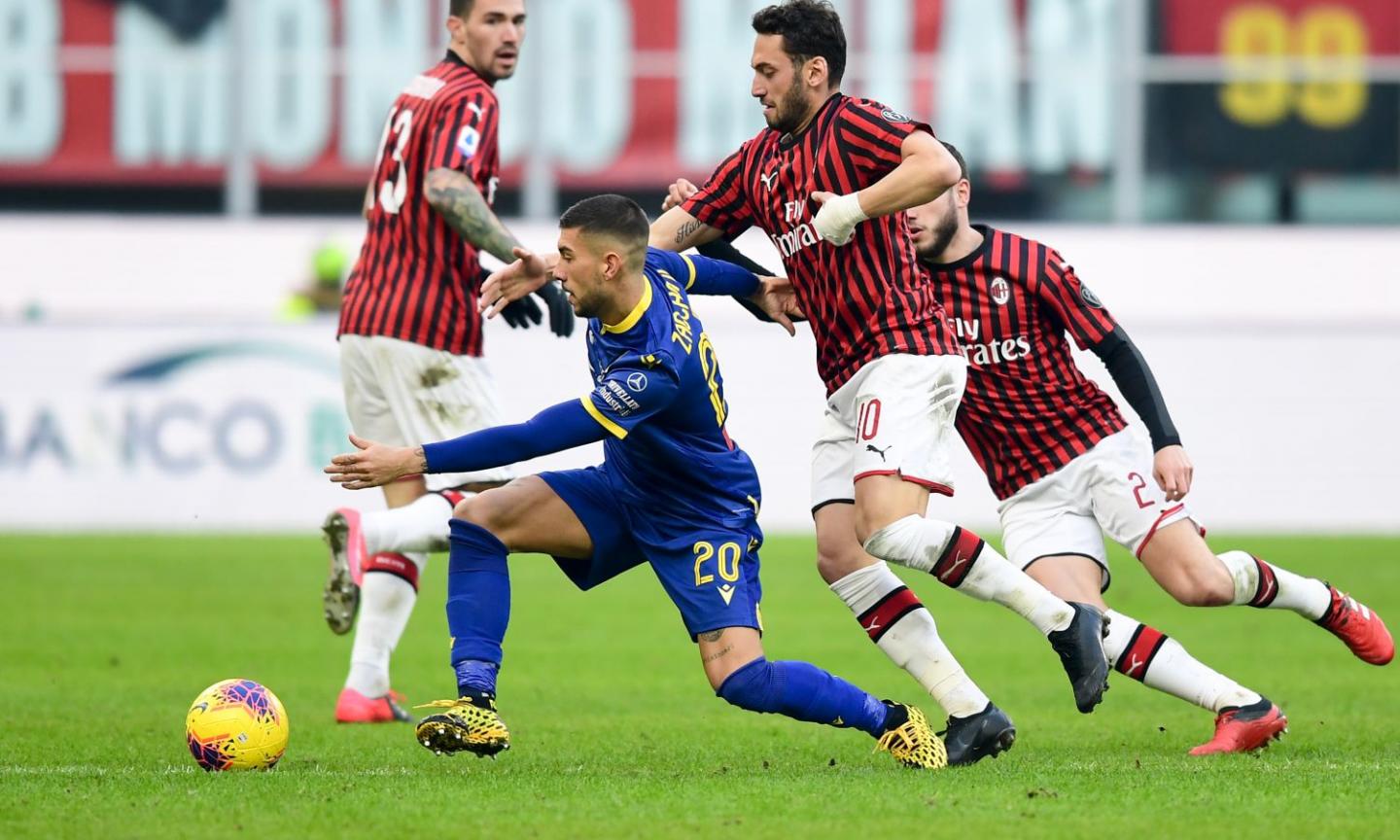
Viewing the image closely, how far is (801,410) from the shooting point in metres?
15.8

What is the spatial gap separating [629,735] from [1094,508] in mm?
1875

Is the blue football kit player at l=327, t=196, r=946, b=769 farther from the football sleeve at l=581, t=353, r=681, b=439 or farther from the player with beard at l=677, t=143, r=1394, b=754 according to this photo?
the player with beard at l=677, t=143, r=1394, b=754

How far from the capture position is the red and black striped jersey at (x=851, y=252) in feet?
20.6

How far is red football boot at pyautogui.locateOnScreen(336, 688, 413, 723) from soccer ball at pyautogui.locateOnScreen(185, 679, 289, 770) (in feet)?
4.28

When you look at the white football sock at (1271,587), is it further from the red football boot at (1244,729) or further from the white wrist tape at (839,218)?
the white wrist tape at (839,218)

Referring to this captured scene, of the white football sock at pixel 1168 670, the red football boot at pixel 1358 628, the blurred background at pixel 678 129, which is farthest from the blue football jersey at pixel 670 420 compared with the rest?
the blurred background at pixel 678 129

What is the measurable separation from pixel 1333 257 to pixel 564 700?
15.3m

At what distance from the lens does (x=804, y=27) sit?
630cm

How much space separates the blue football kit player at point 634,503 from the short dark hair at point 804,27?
0.80m

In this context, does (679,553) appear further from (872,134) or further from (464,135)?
(464,135)

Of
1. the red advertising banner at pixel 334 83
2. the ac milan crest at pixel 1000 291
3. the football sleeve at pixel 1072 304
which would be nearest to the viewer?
the football sleeve at pixel 1072 304

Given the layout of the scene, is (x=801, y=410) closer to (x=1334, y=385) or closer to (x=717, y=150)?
(x=1334, y=385)

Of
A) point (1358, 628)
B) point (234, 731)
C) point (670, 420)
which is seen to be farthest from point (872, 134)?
point (234, 731)

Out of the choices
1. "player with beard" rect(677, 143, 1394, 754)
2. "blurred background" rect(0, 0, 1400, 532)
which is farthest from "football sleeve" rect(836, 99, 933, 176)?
"blurred background" rect(0, 0, 1400, 532)
